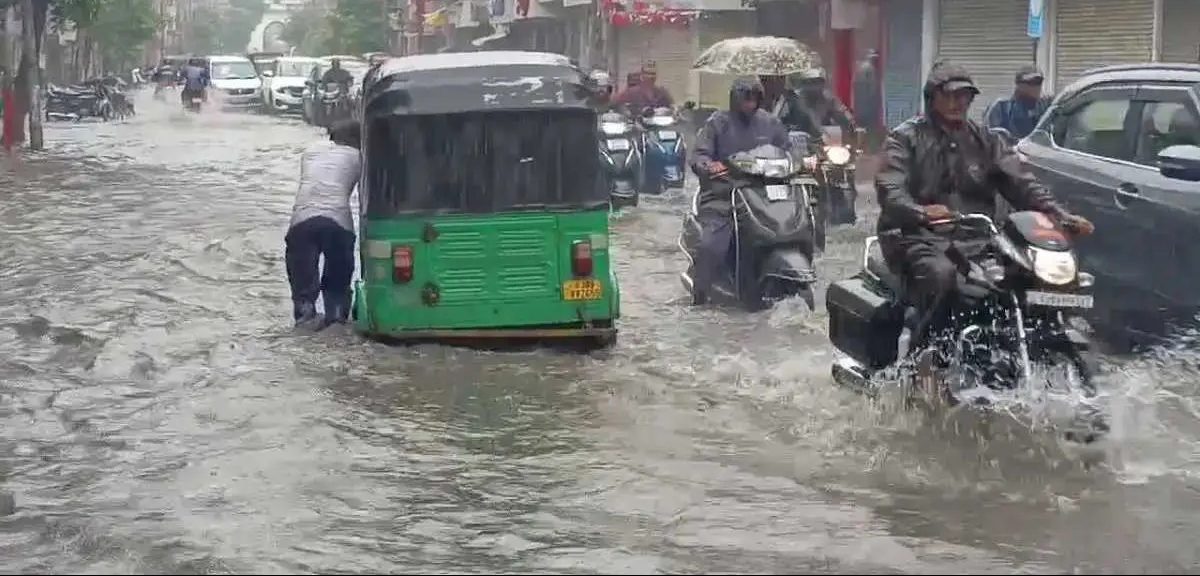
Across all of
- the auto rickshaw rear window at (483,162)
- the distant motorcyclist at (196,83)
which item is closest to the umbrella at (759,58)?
the auto rickshaw rear window at (483,162)

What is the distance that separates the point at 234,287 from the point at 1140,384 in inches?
291

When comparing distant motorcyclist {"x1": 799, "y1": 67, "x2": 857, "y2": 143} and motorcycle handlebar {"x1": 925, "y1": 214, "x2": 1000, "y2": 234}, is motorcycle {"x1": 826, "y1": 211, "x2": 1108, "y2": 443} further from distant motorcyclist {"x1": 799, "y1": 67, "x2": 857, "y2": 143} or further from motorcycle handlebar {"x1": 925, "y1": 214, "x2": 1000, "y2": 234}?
distant motorcyclist {"x1": 799, "y1": 67, "x2": 857, "y2": 143}

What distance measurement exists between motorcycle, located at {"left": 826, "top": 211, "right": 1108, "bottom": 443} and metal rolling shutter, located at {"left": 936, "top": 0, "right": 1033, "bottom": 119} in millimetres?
16800

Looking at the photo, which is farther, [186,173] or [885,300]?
[186,173]

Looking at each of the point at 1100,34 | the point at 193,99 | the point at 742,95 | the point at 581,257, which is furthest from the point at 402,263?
the point at 193,99

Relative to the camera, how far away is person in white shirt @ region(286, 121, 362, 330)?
10648mm

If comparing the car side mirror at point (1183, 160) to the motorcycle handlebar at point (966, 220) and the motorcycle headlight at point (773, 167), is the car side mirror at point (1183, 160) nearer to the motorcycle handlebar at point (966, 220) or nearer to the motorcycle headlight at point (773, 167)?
the motorcycle handlebar at point (966, 220)

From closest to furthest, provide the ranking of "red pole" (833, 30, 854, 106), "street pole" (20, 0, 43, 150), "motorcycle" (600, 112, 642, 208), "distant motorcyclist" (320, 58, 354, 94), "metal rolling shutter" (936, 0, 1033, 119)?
"motorcycle" (600, 112, 642, 208) → "metal rolling shutter" (936, 0, 1033, 119) → "red pole" (833, 30, 854, 106) → "street pole" (20, 0, 43, 150) → "distant motorcyclist" (320, 58, 354, 94)

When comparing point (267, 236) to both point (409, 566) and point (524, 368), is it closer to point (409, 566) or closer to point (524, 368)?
point (524, 368)

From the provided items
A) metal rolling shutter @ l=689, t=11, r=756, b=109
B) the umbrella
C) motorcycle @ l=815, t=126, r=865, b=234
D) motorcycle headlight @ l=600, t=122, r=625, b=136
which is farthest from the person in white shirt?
metal rolling shutter @ l=689, t=11, r=756, b=109

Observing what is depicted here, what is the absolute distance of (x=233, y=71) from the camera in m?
55.0

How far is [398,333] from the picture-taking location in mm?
9758

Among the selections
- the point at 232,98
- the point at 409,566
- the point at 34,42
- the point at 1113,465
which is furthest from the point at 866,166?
the point at 232,98

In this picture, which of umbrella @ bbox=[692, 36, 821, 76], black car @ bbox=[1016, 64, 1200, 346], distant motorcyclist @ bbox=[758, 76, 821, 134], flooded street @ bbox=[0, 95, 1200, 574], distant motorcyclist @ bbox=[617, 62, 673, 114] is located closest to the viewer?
flooded street @ bbox=[0, 95, 1200, 574]
